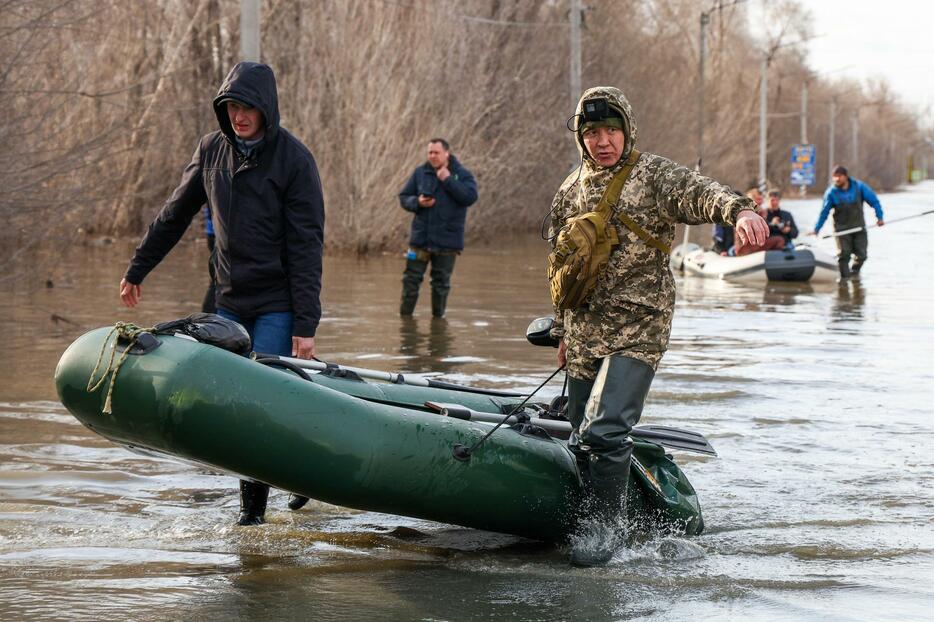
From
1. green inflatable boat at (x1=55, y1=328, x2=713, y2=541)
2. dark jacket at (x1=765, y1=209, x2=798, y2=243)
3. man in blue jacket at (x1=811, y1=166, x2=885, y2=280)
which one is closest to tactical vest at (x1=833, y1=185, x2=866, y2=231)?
man in blue jacket at (x1=811, y1=166, x2=885, y2=280)

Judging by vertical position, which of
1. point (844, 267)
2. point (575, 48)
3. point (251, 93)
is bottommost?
point (844, 267)

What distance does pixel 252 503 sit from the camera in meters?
6.33

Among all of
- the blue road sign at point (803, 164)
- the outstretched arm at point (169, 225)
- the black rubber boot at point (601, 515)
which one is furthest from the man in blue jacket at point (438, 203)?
the blue road sign at point (803, 164)

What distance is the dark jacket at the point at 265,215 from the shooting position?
246 inches

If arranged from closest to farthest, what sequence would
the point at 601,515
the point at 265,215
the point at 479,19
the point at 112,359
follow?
the point at 112,359 < the point at 601,515 < the point at 265,215 < the point at 479,19

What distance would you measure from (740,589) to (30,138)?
10.2 metres

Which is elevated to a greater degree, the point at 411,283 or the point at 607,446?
the point at 411,283

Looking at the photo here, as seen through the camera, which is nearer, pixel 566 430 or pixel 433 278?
pixel 566 430

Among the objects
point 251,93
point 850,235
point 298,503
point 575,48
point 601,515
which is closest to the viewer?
point 601,515

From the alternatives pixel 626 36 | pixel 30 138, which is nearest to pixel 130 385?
pixel 30 138

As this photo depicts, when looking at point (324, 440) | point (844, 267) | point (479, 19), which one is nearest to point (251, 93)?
point (324, 440)

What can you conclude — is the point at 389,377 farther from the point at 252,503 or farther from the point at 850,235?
the point at 850,235

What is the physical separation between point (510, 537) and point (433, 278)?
27.6ft

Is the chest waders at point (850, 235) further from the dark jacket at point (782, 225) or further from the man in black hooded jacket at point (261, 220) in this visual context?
the man in black hooded jacket at point (261, 220)
